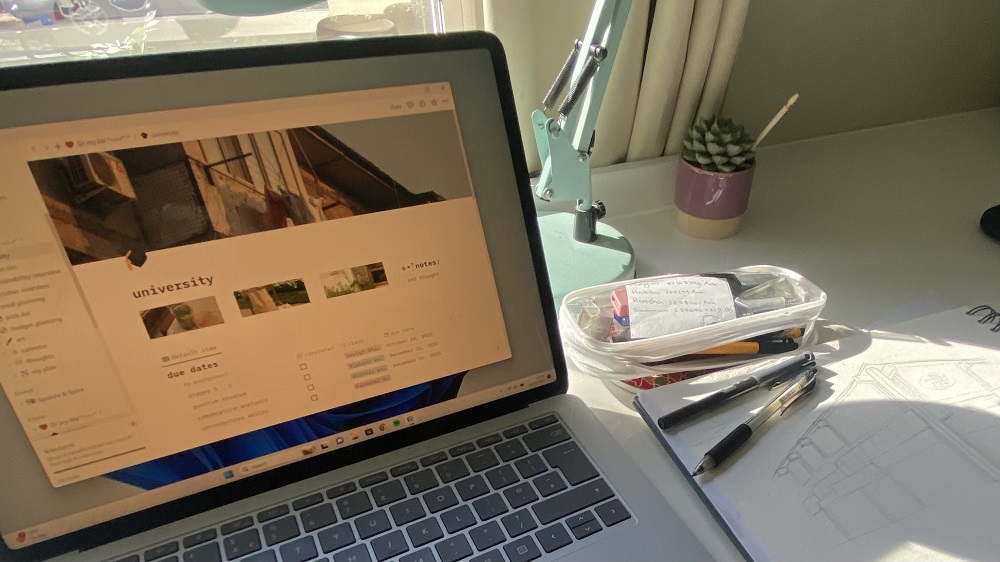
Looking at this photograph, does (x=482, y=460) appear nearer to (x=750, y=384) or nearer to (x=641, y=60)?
(x=750, y=384)

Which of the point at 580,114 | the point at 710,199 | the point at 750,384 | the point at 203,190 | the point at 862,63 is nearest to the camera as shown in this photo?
the point at 203,190

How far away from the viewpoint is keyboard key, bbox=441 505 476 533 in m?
0.40

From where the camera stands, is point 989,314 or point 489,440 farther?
point 989,314

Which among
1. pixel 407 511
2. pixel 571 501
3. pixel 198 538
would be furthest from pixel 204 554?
pixel 571 501

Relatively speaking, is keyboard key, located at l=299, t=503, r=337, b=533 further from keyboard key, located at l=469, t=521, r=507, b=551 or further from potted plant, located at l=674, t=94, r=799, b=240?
potted plant, located at l=674, t=94, r=799, b=240

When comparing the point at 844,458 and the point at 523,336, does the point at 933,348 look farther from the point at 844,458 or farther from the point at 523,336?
the point at 523,336

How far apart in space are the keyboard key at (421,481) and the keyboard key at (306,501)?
55mm

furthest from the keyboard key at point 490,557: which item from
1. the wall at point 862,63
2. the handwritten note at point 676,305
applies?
the wall at point 862,63

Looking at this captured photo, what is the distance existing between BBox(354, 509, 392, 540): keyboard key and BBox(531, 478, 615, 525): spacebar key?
0.09 meters

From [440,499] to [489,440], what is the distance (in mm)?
58

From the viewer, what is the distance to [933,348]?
1.80 feet

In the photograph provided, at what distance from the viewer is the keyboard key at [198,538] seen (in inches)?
15.6

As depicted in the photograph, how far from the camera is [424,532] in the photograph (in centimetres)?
40

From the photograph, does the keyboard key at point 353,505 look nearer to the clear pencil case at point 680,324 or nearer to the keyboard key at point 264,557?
the keyboard key at point 264,557
